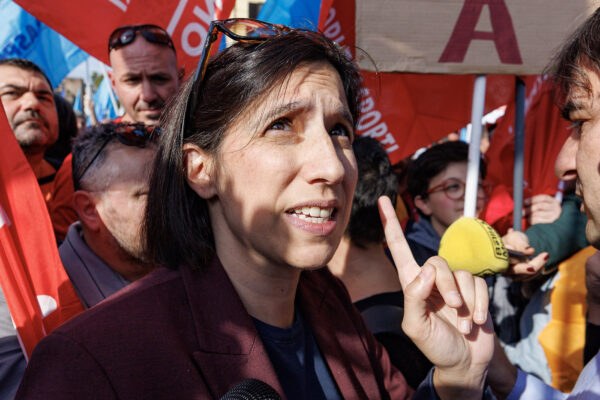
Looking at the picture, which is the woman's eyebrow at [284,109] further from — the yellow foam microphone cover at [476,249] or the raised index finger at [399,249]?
the yellow foam microphone cover at [476,249]

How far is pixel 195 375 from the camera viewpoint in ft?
3.78

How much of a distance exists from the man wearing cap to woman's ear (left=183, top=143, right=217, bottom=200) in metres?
1.53

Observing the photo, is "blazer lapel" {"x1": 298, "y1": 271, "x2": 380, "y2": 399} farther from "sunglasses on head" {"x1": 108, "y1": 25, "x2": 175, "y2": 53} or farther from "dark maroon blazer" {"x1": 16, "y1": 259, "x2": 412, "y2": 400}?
"sunglasses on head" {"x1": 108, "y1": 25, "x2": 175, "y2": 53}

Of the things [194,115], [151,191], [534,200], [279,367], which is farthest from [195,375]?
[534,200]

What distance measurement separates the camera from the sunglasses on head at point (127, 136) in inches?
91.4

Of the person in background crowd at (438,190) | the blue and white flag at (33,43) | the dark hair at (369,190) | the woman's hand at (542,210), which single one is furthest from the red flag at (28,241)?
the blue and white flag at (33,43)

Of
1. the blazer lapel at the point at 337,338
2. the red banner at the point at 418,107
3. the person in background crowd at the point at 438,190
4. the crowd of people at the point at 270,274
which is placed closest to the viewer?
the crowd of people at the point at 270,274

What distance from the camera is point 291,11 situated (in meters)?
3.06

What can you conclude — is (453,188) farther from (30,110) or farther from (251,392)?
(251,392)

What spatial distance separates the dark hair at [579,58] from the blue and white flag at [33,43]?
398 centimetres

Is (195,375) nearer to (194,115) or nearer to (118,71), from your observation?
(194,115)

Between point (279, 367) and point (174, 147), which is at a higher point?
point (174, 147)

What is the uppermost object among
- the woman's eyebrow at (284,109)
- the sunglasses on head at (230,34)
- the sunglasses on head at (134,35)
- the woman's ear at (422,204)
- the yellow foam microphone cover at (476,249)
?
the sunglasses on head at (134,35)

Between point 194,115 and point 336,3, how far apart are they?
239 centimetres
